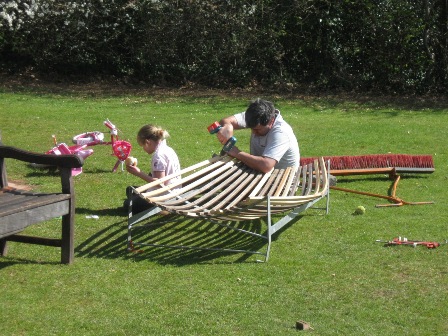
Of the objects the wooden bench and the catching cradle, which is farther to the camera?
the catching cradle

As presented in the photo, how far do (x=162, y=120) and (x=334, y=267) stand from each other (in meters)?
7.91

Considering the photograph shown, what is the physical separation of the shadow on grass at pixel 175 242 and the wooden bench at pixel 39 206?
437 mm

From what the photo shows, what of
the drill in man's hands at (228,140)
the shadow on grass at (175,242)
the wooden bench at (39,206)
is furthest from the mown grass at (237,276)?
Answer: the drill in man's hands at (228,140)

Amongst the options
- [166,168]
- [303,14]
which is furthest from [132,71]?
[166,168]

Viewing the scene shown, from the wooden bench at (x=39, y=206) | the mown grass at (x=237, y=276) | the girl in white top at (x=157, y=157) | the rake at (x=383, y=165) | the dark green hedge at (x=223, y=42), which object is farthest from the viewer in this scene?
the dark green hedge at (x=223, y=42)

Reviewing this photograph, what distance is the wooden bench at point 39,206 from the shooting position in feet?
18.3

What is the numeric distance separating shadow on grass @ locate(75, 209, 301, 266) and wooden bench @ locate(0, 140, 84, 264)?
0.44 metres

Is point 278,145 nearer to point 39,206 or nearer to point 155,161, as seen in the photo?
point 155,161

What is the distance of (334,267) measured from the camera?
21.1 ft

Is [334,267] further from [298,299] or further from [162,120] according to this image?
[162,120]

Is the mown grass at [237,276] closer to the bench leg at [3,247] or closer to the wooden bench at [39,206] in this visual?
the bench leg at [3,247]

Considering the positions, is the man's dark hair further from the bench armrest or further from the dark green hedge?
the dark green hedge

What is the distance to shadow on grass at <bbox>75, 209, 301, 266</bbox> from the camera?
6648 mm

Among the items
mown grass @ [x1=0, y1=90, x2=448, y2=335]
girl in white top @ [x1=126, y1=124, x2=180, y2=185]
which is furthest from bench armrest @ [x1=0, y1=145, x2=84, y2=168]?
girl in white top @ [x1=126, y1=124, x2=180, y2=185]
